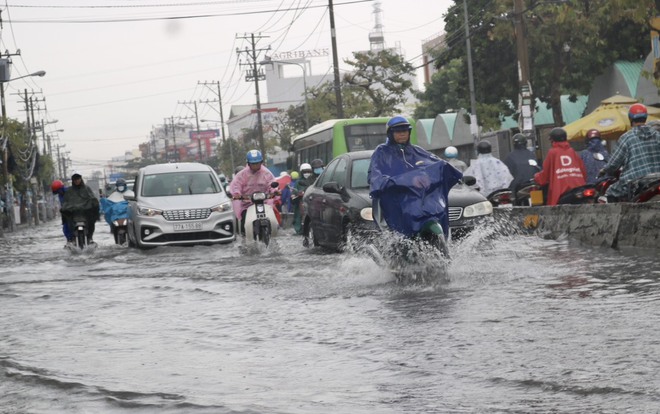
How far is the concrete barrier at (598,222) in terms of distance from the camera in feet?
43.2

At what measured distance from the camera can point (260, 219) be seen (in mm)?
17875

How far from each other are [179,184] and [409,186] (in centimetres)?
1120

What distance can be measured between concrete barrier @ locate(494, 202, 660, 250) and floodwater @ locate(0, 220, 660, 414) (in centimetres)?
43

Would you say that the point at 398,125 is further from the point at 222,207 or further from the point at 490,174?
the point at 222,207

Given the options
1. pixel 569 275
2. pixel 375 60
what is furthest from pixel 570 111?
pixel 569 275

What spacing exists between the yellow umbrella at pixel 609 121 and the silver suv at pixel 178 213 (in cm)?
1077

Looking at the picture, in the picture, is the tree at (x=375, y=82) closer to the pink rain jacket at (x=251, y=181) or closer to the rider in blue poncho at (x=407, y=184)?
the pink rain jacket at (x=251, y=181)

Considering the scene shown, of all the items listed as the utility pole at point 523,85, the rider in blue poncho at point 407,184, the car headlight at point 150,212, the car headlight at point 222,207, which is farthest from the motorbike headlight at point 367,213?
the utility pole at point 523,85

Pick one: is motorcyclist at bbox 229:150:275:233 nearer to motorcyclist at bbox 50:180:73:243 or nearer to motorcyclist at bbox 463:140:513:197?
motorcyclist at bbox 463:140:513:197

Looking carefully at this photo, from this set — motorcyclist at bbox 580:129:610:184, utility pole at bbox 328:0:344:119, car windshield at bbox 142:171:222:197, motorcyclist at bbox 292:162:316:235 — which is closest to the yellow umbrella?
motorcyclist at bbox 292:162:316:235

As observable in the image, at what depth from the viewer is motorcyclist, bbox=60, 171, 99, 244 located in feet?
70.2

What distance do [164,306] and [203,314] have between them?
97 centimetres

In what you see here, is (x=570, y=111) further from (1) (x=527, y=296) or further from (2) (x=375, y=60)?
(1) (x=527, y=296)

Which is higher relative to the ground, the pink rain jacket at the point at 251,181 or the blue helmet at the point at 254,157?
the blue helmet at the point at 254,157
